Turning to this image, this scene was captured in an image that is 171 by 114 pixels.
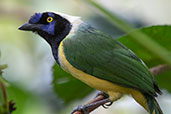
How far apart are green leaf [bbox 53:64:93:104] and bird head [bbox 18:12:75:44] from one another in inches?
11.9

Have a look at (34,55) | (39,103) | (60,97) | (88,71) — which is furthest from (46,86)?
(88,71)

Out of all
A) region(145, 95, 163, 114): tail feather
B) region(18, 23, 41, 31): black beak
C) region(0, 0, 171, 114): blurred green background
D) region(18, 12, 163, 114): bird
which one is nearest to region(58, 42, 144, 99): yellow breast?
region(18, 12, 163, 114): bird

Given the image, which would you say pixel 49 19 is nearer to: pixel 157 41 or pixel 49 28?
pixel 49 28

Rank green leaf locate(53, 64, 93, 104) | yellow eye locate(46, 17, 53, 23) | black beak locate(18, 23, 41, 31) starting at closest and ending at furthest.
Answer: black beak locate(18, 23, 41, 31) → yellow eye locate(46, 17, 53, 23) → green leaf locate(53, 64, 93, 104)

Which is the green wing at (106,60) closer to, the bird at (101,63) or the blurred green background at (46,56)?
the bird at (101,63)

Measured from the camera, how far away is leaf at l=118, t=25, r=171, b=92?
2455mm

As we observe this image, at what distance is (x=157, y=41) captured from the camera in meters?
2.59

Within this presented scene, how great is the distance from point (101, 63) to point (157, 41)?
486mm

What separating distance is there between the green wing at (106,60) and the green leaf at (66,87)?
419 millimetres

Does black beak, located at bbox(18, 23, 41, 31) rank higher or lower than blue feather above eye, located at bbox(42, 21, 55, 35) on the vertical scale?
higher

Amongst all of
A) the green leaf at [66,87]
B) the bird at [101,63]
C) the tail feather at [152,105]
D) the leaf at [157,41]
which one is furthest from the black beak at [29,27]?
the tail feather at [152,105]

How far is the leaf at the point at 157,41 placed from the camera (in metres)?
2.46

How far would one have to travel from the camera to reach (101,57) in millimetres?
2490

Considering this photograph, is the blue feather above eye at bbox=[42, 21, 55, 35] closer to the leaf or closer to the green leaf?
the green leaf
